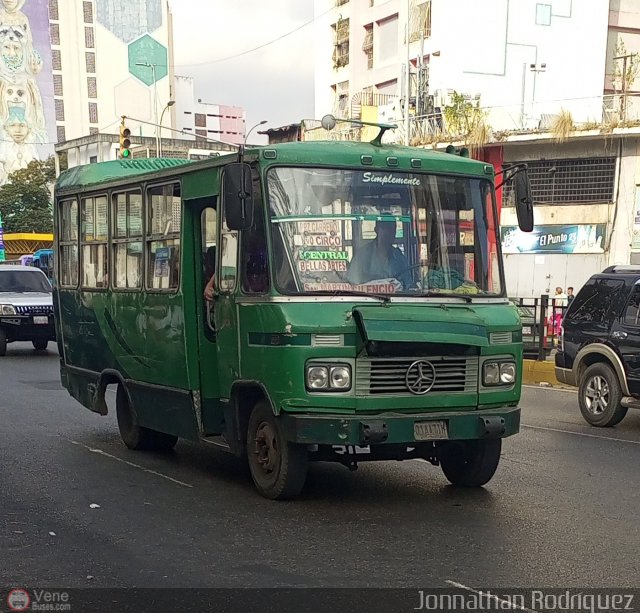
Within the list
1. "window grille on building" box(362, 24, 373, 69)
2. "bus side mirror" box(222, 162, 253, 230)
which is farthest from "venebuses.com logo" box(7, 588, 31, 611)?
"window grille on building" box(362, 24, 373, 69)

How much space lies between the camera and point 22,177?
8169 cm

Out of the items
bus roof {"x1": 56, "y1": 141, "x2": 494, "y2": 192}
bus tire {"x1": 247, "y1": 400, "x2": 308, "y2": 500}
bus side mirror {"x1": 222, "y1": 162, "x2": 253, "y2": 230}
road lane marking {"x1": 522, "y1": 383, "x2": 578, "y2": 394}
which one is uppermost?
bus roof {"x1": 56, "y1": 141, "x2": 494, "y2": 192}

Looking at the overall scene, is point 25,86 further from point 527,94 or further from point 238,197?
point 238,197

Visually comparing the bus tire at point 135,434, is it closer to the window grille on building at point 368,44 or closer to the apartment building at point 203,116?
the window grille on building at point 368,44

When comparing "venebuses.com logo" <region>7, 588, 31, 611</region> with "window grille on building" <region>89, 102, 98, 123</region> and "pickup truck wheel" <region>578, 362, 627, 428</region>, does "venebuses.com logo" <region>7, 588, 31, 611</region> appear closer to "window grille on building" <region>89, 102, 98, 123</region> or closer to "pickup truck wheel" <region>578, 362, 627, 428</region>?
"pickup truck wheel" <region>578, 362, 627, 428</region>

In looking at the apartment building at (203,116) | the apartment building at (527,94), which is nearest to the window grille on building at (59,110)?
the apartment building at (203,116)

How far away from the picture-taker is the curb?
17000 mm

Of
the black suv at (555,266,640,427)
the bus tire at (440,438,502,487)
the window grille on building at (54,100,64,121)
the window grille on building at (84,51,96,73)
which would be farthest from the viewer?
the window grille on building at (54,100,64,121)

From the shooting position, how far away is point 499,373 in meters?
7.30

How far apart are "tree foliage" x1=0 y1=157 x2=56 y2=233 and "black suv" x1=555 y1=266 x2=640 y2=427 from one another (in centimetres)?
6875

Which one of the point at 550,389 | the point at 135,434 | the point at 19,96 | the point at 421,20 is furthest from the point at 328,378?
the point at 19,96

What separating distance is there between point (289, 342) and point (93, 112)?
117379 mm

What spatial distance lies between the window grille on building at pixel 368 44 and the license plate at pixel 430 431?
4346 centimetres

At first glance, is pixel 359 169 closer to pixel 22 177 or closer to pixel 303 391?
pixel 303 391
